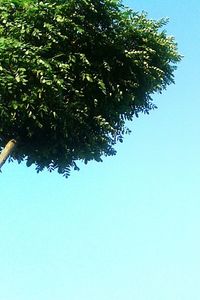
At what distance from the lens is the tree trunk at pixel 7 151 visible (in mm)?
19006

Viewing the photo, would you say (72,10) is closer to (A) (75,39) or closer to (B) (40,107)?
(A) (75,39)

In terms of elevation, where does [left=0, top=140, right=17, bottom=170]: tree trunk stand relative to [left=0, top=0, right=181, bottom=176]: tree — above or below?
below

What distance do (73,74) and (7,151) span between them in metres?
3.86

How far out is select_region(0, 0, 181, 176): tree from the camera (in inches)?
739

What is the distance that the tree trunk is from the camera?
19.0m

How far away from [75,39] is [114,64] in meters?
1.86

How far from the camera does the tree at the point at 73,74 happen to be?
18.8 meters

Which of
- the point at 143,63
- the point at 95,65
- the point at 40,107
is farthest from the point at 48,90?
the point at 143,63

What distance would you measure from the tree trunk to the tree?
1.06 ft

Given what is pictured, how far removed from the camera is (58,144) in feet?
67.4

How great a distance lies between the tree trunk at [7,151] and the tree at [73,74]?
32cm

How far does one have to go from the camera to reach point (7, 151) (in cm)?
1944

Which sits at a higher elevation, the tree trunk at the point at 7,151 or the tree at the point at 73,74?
the tree at the point at 73,74

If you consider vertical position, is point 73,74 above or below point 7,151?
above
